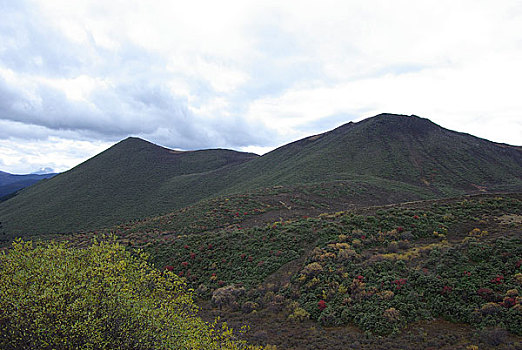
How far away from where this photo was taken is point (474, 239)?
18.3m

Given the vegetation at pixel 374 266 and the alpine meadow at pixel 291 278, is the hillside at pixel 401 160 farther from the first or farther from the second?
the vegetation at pixel 374 266

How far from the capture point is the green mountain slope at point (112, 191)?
69250 millimetres

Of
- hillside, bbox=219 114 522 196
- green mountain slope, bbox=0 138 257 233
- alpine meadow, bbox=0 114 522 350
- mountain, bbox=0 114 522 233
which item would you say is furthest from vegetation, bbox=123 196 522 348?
green mountain slope, bbox=0 138 257 233

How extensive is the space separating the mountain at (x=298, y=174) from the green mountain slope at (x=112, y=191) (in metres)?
0.33

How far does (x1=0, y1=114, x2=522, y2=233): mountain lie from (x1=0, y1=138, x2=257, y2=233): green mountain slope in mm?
327

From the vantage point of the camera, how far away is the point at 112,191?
88.3 m

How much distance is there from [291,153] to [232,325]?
91503 mm

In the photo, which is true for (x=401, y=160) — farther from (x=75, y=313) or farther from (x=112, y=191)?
(x=112, y=191)

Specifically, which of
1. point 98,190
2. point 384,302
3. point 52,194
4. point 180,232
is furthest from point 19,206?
point 384,302

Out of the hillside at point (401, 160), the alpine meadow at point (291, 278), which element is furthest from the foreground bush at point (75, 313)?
the hillside at point (401, 160)

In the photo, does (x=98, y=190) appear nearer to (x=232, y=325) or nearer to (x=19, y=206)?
(x=19, y=206)

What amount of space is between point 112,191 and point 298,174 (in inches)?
2552

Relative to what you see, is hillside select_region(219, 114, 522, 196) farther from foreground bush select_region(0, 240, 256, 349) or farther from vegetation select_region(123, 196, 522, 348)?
foreground bush select_region(0, 240, 256, 349)

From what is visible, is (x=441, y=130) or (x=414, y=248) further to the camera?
(x=441, y=130)
